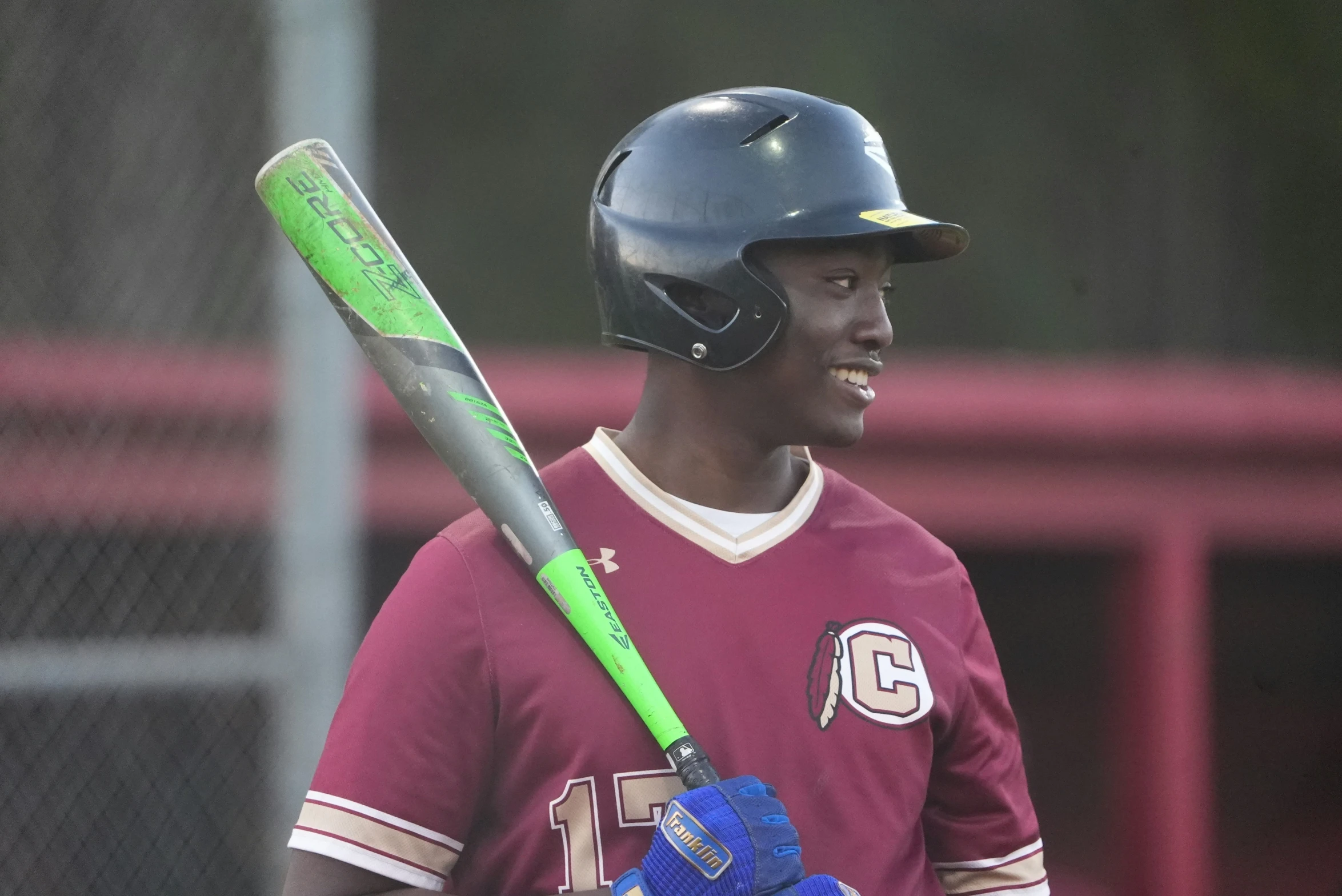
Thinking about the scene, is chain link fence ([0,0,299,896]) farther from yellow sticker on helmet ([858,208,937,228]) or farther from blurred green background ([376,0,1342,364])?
blurred green background ([376,0,1342,364])

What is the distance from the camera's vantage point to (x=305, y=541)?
109 inches

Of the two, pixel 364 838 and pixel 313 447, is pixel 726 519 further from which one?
pixel 313 447

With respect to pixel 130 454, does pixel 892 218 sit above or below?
above

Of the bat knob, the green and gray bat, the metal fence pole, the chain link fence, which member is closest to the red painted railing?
the chain link fence

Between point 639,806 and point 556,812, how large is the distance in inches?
3.8

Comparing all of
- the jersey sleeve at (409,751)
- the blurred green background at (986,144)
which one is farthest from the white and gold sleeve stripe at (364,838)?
the blurred green background at (986,144)

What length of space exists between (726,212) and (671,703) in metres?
0.61

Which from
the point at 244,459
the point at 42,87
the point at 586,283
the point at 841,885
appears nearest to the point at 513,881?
the point at 841,885

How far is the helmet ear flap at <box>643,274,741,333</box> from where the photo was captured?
173 centimetres

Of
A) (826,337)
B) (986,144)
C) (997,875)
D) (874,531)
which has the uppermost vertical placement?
(986,144)

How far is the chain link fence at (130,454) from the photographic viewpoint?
3.09m

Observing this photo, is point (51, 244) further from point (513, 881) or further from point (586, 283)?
point (586, 283)

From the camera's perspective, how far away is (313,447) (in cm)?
277

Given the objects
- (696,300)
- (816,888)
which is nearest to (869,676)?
(816,888)
